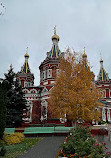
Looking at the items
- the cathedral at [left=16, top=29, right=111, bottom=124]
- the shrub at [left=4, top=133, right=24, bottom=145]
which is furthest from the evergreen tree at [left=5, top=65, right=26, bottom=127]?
the shrub at [left=4, top=133, right=24, bottom=145]

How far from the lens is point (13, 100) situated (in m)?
18.2

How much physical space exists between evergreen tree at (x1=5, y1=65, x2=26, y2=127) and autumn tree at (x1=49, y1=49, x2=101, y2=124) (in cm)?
556

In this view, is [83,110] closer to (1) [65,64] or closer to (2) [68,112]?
(2) [68,112]

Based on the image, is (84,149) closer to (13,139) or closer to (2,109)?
(13,139)

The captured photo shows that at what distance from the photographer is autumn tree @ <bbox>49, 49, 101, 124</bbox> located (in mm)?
12719

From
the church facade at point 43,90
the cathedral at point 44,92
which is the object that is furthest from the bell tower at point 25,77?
the church facade at point 43,90

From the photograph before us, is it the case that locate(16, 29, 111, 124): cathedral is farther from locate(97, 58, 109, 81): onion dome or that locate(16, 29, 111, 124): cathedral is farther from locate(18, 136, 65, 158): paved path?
locate(18, 136, 65, 158): paved path

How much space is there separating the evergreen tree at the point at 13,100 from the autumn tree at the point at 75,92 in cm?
556

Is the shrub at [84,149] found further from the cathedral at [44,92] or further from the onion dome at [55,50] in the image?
the onion dome at [55,50]

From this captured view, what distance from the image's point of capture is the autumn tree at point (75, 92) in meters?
12.7

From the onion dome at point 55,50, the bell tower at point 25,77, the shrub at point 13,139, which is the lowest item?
the shrub at point 13,139

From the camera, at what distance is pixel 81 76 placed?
13703mm

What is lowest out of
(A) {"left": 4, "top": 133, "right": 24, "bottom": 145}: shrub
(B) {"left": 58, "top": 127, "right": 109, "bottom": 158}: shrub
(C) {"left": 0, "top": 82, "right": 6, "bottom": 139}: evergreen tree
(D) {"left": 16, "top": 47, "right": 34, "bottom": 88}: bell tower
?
(A) {"left": 4, "top": 133, "right": 24, "bottom": 145}: shrub

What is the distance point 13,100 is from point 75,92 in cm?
872
